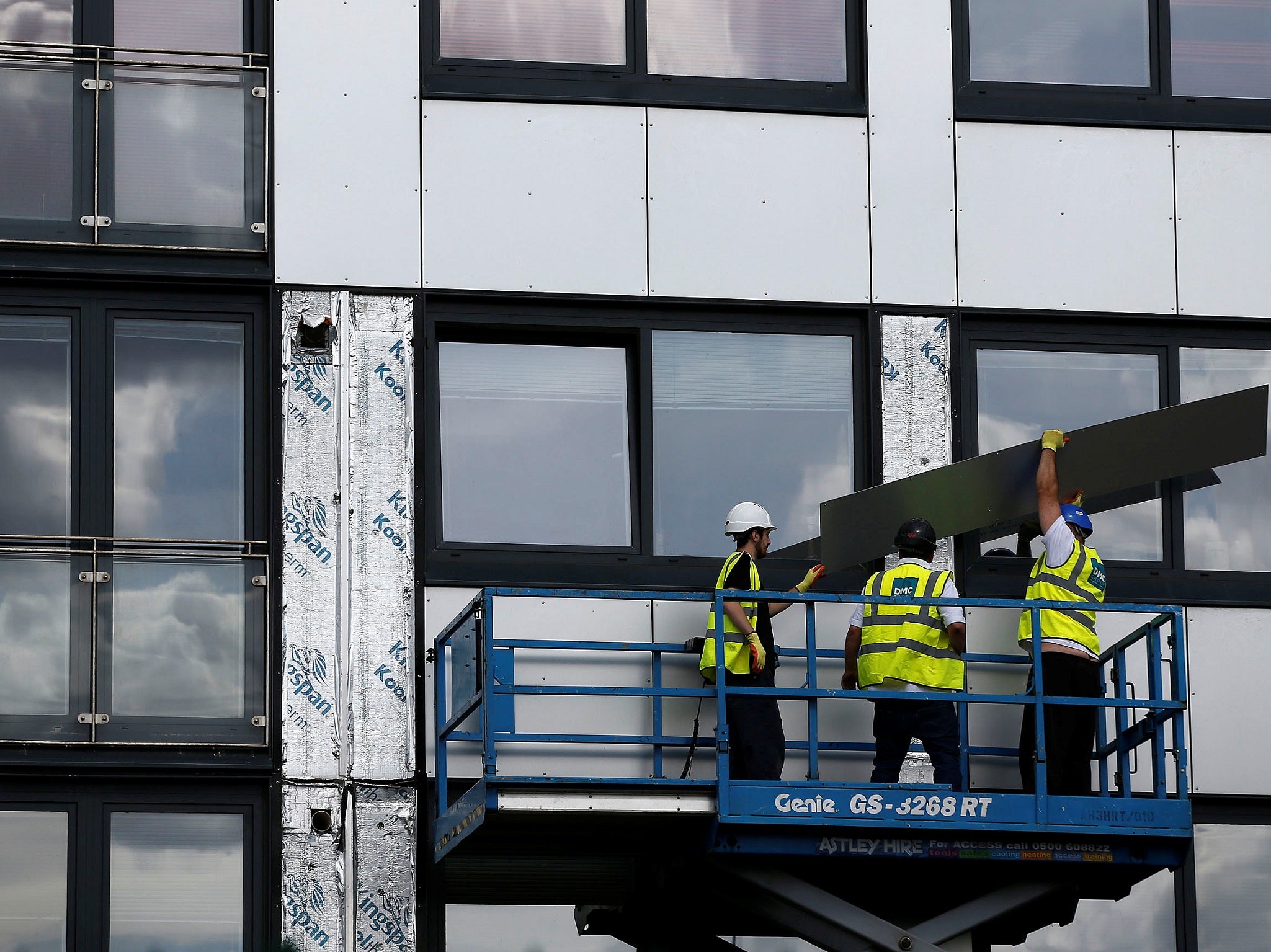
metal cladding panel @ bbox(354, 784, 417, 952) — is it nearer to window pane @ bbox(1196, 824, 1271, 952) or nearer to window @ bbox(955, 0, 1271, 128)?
window pane @ bbox(1196, 824, 1271, 952)

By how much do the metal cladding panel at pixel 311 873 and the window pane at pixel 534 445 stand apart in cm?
180

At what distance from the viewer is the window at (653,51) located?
14008mm

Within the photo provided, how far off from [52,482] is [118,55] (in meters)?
2.66

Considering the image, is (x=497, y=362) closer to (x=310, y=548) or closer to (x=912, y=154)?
(x=310, y=548)

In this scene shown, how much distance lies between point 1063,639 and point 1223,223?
3.44m

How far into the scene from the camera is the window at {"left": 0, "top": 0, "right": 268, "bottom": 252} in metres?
13.4

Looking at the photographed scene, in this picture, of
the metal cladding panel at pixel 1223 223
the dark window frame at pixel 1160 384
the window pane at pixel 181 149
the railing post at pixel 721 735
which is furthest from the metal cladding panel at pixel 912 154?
the window pane at pixel 181 149

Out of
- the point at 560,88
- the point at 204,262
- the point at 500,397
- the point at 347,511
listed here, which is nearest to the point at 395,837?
the point at 347,511

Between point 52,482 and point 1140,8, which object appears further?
point 1140,8

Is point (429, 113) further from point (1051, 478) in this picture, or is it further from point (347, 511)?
point (1051, 478)

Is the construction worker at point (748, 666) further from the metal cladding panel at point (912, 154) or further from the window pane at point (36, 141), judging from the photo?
the window pane at point (36, 141)

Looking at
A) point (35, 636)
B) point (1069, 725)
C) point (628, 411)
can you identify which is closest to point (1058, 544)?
point (1069, 725)

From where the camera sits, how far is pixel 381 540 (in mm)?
13211

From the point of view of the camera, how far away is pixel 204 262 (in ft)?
44.2
